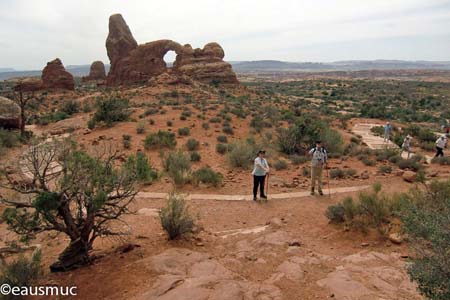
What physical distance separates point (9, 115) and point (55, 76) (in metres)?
27.7

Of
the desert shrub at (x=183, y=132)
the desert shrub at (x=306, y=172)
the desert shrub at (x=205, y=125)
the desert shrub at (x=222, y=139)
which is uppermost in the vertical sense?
the desert shrub at (x=205, y=125)

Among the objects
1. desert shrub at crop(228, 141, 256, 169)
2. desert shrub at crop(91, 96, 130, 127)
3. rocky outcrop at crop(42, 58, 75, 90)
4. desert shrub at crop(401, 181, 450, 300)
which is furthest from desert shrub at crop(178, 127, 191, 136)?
rocky outcrop at crop(42, 58, 75, 90)

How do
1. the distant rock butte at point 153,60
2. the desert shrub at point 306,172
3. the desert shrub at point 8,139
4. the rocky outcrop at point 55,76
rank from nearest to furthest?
the desert shrub at point 306,172 < the desert shrub at point 8,139 < the distant rock butte at point 153,60 < the rocky outcrop at point 55,76

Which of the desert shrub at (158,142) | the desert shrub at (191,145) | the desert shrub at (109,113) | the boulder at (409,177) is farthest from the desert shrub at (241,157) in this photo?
the desert shrub at (109,113)

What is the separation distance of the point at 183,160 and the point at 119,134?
307 inches

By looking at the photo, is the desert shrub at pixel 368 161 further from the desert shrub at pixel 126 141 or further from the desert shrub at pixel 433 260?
the desert shrub at pixel 433 260

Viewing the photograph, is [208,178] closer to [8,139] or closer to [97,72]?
[8,139]

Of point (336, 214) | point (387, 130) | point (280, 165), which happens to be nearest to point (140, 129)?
point (280, 165)

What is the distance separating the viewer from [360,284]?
17.5 ft

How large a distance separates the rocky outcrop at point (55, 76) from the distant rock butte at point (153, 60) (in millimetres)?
5618

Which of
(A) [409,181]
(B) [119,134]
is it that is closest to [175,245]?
(A) [409,181]

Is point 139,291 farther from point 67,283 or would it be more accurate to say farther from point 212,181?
point 212,181

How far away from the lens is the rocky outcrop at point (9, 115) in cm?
2075

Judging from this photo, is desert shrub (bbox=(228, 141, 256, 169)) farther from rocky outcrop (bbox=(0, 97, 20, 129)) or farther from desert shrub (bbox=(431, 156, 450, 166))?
rocky outcrop (bbox=(0, 97, 20, 129))
